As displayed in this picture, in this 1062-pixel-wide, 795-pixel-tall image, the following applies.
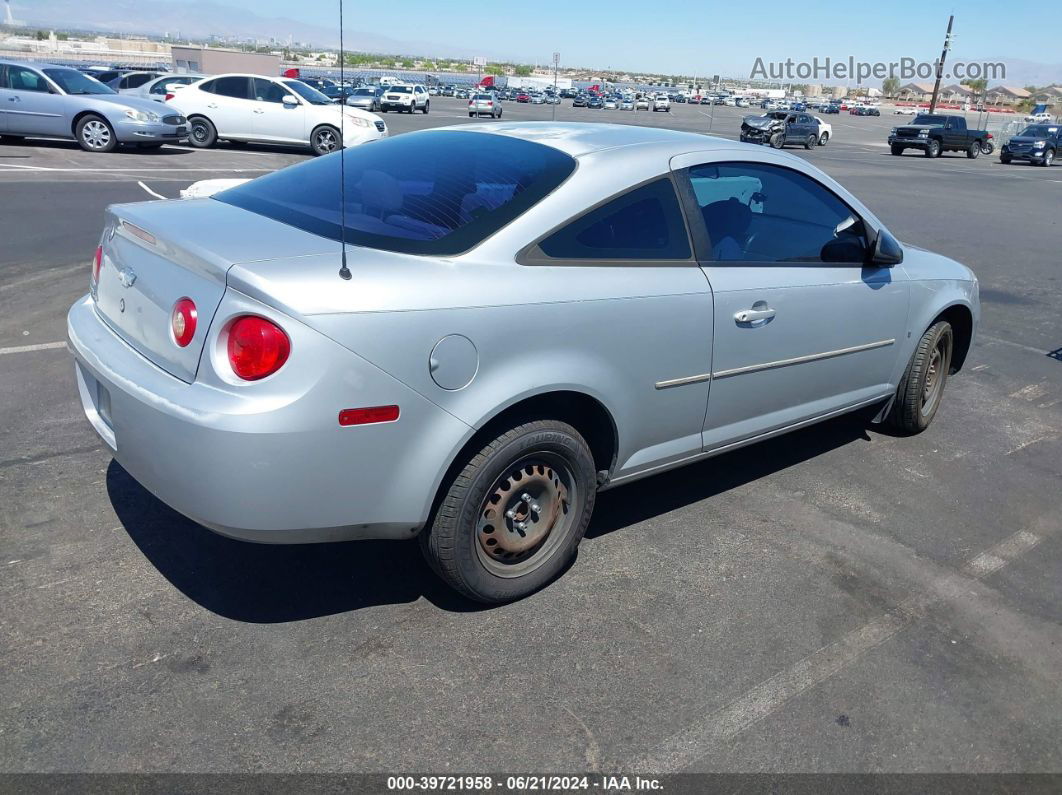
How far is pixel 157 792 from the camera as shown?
245 cm

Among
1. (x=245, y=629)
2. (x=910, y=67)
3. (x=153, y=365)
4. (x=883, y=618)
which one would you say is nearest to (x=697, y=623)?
(x=883, y=618)

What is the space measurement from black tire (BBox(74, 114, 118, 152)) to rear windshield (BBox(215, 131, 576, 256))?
48.6 ft

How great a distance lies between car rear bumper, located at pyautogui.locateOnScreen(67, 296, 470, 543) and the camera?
2.72 m

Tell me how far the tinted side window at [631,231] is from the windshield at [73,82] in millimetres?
16598

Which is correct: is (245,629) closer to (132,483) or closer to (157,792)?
(157,792)

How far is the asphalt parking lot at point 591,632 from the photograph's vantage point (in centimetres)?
272

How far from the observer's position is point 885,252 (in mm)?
4609

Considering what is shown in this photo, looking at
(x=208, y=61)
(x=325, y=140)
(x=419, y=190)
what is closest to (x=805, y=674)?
(x=419, y=190)

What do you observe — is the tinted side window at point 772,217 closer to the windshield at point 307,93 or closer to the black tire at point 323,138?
the black tire at point 323,138

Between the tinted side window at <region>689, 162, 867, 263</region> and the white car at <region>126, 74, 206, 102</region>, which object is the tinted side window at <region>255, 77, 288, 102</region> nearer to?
the white car at <region>126, 74, 206, 102</region>

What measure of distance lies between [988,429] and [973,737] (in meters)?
3.36

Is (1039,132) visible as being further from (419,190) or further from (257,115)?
(419,190)

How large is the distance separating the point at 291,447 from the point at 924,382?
3928mm

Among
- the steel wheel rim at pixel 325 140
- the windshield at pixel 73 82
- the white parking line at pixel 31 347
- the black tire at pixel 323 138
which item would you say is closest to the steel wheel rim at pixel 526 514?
the white parking line at pixel 31 347
